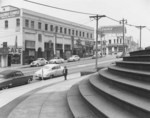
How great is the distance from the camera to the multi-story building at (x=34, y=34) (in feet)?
158

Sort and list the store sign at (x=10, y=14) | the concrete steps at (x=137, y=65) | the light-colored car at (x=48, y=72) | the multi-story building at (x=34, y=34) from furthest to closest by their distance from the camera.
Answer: the store sign at (x=10, y=14) → the multi-story building at (x=34, y=34) → the light-colored car at (x=48, y=72) → the concrete steps at (x=137, y=65)

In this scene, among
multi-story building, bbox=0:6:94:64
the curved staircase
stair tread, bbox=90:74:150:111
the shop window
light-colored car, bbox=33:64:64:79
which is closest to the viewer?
stair tread, bbox=90:74:150:111

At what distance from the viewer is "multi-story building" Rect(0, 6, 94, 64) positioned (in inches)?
1895

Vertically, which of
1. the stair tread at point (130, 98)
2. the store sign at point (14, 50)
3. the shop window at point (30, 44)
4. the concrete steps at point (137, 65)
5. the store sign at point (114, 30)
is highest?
the store sign at point (114, 30)

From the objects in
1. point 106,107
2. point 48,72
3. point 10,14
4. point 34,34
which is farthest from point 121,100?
point 10,14

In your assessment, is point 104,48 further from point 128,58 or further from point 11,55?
point 128,58

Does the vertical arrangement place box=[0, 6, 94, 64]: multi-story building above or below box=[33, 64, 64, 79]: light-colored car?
above

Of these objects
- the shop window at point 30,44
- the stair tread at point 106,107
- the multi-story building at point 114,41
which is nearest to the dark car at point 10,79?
the stair tread at point 106,107

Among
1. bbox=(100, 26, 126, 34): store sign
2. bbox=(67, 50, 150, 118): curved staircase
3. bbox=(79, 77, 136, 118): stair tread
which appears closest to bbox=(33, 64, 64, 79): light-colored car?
bbox=(67, 50, 150, 118): curved staircase

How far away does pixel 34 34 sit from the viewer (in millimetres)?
51812

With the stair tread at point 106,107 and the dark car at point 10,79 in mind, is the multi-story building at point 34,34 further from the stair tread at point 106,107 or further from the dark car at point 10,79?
the stair tread at point 106,107

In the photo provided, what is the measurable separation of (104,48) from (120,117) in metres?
98.1

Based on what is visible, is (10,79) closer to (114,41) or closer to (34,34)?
Result: (34,34)

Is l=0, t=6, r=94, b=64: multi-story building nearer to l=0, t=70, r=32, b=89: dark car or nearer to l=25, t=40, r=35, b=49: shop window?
l=25, t=40, r=35, b=49: shop window
